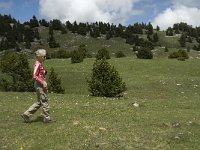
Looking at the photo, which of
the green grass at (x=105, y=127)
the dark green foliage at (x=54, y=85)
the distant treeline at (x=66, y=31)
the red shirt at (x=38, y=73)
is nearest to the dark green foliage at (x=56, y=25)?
the distant treeline at (x=66, y=31)

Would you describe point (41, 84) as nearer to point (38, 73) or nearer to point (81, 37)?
point (38, 73)

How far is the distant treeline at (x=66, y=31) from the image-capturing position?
451 feet

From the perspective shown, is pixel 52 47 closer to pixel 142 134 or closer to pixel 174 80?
pixel 174 80

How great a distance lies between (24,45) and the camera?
13512cm

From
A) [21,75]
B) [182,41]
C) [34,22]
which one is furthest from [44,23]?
[21,75]

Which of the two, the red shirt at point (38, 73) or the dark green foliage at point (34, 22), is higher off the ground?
the dark green foliage at point (34, 22)

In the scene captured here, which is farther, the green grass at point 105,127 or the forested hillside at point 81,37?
the forested hillside at point 81,37

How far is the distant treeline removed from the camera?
451 feet

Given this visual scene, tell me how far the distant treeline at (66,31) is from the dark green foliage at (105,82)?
Answer: 89.8 meters

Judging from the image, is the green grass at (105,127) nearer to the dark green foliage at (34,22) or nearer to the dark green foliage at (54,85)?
the dark green foliage at (54,85)

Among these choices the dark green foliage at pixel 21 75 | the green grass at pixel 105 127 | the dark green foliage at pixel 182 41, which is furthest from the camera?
the dark green foliage at pixel 182 41

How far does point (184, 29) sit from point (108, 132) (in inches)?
6725

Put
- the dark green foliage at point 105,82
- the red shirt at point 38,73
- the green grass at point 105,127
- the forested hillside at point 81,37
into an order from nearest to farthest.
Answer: the green grass at point 105,127 < the red shirt at point 38,73 < the dark green foliage at point 105,82 < the forested hillside at point 81,37

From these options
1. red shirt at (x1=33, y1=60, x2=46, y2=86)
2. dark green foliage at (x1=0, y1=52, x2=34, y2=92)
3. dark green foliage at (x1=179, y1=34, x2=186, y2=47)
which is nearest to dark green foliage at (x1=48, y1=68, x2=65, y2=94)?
dark green foliage at (x1=0, y1=52, x2=34, y2=92)
